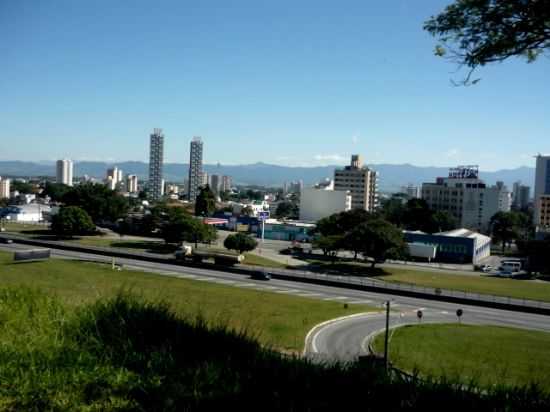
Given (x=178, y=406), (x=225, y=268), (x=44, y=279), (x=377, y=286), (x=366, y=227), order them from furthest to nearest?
(x=366, y=227), (x=225, y=268), (x=377, y=286), (x=44, y=279), (x=178, y=406)

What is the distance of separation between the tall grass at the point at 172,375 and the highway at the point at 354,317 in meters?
10.3

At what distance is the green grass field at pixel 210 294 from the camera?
1850cm

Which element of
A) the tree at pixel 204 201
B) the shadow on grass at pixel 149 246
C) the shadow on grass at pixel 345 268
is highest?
the tree at pixel 204 201

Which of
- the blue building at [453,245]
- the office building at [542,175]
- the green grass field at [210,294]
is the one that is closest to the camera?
the green grass field at [210,294]

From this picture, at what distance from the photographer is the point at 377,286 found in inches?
1188

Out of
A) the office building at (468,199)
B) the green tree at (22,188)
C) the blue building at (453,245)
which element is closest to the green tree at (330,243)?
the blue building at (453,245)

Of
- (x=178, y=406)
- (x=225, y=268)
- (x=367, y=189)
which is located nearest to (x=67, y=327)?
(x=178, y=406)

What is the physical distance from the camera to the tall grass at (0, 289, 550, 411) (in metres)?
2.99

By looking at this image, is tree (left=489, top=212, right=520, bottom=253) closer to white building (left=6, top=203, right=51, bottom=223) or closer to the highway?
the highway

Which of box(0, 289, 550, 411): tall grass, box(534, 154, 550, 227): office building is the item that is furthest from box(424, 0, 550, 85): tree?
box(534, 154, 550, 227): office building

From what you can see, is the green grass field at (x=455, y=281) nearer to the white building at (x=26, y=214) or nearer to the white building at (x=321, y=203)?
the white building at (x=321, y=203)

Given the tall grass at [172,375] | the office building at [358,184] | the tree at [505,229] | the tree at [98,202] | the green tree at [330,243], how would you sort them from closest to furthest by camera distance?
the tall grass at [172,375], the green tree at [330,243], the tree at [98,202], the tree at [505,229], the office building at [358,184]

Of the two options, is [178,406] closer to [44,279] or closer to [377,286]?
[44,279]

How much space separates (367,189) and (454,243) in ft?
194
